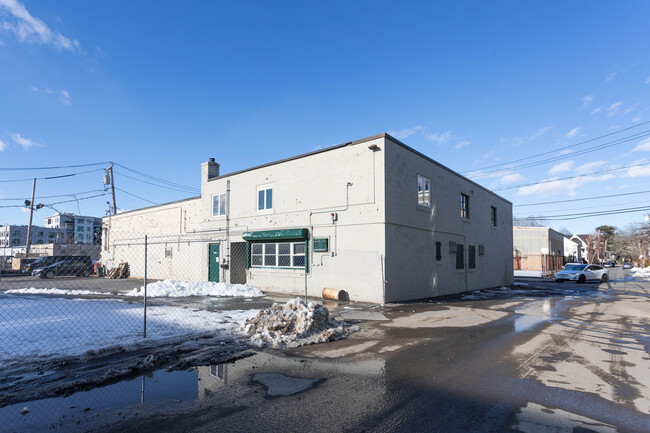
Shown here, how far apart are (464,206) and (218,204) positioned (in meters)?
14.4

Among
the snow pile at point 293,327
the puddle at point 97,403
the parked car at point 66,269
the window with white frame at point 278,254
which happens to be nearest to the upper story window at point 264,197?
the window with white frame at point 278,254

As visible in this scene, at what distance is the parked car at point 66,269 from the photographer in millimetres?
26344

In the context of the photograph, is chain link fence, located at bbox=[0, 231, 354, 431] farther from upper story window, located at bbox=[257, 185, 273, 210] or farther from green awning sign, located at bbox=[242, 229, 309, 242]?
upper story window, located at bbox=[257, 185, 273, 210]

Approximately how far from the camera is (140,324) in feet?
28.3

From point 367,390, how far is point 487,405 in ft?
4.85

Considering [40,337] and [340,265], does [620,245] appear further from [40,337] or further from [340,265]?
[40,337]

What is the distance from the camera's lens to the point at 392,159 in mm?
14281

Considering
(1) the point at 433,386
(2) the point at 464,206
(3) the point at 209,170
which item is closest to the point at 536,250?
(2) the point at 464,206

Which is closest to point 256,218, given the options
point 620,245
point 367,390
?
point 367,390

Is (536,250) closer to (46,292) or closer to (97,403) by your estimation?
(46,292)

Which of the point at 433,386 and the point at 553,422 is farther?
the point at 433,386

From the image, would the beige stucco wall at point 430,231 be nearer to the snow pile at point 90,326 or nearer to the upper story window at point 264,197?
the snow pile at point 90,326

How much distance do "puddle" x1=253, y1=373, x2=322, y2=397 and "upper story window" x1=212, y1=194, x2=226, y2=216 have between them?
51.9 ft

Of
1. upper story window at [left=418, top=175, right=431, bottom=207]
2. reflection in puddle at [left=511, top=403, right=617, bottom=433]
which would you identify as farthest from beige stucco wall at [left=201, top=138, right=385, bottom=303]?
reflection in puddle at [left=511, top=403, right=617, bottom=433]
